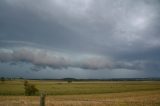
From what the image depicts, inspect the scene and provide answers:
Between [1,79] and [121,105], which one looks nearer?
[121,105]

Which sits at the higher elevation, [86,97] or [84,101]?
[84,101]

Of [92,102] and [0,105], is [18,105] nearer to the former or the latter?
[0,105]

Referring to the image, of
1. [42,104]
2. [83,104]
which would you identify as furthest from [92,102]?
[42,104]

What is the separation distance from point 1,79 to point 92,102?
184977 mm

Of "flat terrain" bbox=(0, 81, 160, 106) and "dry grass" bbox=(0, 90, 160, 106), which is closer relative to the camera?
"dry grass" bbox=(0, 90, 160, 106)

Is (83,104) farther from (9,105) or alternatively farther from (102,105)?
(9,105)

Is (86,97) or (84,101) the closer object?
(84,101)

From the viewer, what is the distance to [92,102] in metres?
19.0

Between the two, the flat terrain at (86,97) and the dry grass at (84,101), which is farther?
the flat terrain at (86,97)

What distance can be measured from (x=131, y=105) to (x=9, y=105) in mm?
9908

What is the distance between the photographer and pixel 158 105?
1722 cm

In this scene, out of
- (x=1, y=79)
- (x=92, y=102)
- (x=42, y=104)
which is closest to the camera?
(x=42, y=104)

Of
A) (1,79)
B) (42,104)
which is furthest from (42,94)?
(1,79)

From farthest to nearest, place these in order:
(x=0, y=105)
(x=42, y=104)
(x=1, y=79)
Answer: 1. (x=1, y=79)
2. (x=0, y=105)
3. (x=42, y=104)
